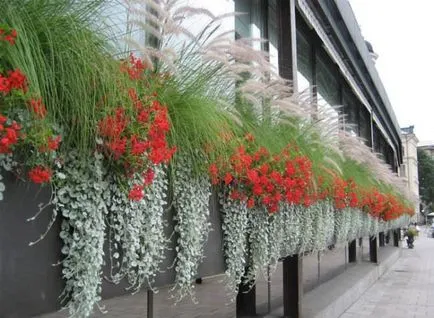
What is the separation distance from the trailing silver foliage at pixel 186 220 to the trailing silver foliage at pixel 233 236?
0.64 metres

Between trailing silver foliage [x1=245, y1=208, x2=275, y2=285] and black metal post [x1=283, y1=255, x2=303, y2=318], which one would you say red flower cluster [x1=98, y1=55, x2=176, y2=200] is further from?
black metal post [x1=283, y1=255, x2=303, y2=318]

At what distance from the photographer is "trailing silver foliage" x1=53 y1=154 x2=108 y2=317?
2.42 meters

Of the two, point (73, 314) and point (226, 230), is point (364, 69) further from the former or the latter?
point (73, 314)

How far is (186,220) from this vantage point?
341cm

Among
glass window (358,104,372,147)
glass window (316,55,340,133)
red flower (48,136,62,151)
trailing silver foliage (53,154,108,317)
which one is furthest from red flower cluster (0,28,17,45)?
glass window (358,104,372,147)

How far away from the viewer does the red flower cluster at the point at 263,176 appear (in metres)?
3.91

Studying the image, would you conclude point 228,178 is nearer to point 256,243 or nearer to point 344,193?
point 256,243

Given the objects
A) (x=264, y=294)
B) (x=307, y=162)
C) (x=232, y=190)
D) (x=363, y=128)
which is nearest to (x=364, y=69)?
(x=363, y=128)

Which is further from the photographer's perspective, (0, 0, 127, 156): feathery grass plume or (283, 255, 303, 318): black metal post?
(283, 255, 303, 318): black metal post

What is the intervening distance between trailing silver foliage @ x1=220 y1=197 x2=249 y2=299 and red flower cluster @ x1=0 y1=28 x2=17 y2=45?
2.50 m

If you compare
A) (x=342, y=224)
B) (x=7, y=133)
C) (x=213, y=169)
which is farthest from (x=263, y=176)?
(x=342, y=224)

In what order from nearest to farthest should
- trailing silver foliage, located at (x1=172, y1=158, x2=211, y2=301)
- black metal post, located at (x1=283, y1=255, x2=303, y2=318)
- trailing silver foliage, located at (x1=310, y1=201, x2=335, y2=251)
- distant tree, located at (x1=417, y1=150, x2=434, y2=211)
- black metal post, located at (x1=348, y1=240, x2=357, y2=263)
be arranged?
trailing silver foliage, located at (x1=172, y1=158, x2=211, y2=301)
trailing silver foliage, located at (x1=310, y1=201, x2=335, y2=251)
black metal post, located at (x1=283, y1=255, x2=303, y2=318)
black metal post, located at (x1=348, y1=240, x2=357, y2=263)
distant tree, located at (x1=417, y1=150, x2=434, y2=211)

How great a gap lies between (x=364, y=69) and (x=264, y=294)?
9536 millimetres

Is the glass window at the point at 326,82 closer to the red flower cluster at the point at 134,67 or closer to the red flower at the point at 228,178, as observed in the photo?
the red flower at the point at 228,178
